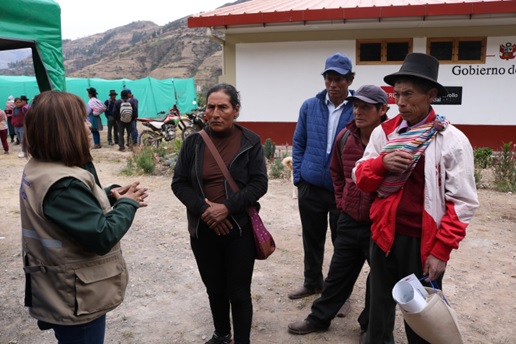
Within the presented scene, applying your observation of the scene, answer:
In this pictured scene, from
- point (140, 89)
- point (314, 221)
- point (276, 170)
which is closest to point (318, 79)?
point (276, 170)

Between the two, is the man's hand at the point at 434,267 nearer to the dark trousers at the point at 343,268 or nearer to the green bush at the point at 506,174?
the dark trousers at the point at 343,268

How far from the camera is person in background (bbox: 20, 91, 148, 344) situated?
1.65 meters

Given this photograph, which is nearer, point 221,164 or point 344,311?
point 221,164

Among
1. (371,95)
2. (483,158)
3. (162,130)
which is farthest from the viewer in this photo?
(162,130)

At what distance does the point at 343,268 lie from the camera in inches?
110

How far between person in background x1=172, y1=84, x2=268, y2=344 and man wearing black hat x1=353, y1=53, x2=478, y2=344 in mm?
647

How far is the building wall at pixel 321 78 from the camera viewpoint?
941cm

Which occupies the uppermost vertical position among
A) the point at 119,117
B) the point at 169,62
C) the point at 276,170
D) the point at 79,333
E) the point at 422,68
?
the point at 169,62

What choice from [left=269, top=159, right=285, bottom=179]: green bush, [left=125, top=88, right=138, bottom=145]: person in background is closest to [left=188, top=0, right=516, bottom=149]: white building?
[left=269, top=159, right=285, bottom=179]: green bush

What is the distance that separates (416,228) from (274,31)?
28.3 ft

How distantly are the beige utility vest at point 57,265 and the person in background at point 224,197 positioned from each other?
28.2 inches

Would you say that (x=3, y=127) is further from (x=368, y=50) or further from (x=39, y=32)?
(x=368, y=50)

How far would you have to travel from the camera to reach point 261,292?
369 centimetres

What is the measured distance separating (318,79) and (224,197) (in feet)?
26.1
